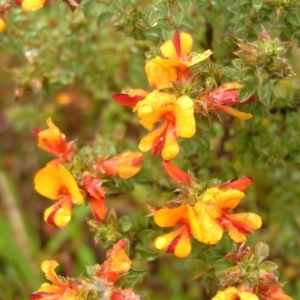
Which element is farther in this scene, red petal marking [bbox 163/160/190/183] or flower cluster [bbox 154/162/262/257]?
red petal marking [bbox 163/160/190/183]

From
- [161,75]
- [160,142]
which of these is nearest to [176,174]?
[160,142]

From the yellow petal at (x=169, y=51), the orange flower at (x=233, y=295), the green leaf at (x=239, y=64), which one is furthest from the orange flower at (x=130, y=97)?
the orange flower at (x=233, y=295)

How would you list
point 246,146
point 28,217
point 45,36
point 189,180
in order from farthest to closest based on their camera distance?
point 28,217 < point 45,36 < point 246,146 < point 189,180

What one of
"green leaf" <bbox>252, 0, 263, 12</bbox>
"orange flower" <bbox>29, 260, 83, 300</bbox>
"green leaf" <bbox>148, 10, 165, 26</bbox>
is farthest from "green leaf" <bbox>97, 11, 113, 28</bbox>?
"orange flower" <bbox>29, 260, 83, 300</bbox>

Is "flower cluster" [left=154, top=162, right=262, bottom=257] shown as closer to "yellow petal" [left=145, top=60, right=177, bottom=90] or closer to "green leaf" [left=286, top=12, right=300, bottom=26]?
"yellow petal" [left=145, top=60, right=177, bottom=90]

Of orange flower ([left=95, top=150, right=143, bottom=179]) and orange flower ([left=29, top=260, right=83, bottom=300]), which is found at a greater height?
orange flower ([left=95, top=150, right=143, bottom=179])

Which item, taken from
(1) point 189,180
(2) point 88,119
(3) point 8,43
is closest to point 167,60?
(1) point 189,180

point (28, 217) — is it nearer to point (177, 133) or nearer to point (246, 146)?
point (246, 146)
